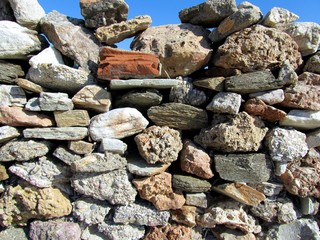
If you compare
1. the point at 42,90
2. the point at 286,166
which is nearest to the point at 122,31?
the point at 42,90

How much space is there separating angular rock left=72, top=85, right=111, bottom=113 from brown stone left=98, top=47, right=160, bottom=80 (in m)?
0.14

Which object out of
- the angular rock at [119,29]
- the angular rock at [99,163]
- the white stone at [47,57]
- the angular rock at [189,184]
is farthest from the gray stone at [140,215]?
the angular rock at [119,29]

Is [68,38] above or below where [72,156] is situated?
above

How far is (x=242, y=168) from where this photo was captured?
7.20ft

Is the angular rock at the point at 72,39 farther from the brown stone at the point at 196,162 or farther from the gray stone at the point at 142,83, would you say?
the brown stone at the point at 196,162

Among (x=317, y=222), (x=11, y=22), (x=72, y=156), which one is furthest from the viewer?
(x=317, y=222)

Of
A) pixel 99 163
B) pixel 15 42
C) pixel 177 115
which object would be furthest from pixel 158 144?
pixel 15 42

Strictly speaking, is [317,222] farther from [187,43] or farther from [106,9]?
[106,9]

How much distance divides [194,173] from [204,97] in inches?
28.4

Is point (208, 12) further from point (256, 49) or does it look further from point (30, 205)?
point (30, 205)

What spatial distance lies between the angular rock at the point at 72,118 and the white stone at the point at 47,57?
1.50 ft

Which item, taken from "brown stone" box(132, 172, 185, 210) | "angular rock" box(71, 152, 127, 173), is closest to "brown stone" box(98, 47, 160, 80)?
"angular rock" box(71, 152, 127, 173)

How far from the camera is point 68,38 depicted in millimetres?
2270

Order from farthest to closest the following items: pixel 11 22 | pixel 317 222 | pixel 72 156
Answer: pixel 317 222, pixel 11 22, pixel 72 156
